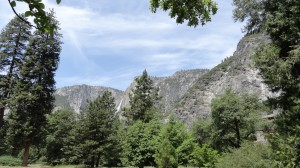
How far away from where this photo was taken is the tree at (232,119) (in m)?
41.9

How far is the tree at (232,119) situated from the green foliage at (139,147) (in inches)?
343

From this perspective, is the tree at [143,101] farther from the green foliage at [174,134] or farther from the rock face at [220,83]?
the rock face at [220,83]

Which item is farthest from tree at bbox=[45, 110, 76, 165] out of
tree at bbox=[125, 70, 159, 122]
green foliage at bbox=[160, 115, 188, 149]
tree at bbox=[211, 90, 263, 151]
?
tree at bbox=[211, 90, 263, 151]

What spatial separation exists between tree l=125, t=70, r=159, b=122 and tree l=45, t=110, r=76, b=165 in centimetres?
1158

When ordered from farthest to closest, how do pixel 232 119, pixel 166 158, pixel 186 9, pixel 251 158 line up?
1. pixel 232 119
2. pixel 166 158
3. pixel 251 158
4. pixel 186 9

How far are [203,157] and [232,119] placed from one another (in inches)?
282

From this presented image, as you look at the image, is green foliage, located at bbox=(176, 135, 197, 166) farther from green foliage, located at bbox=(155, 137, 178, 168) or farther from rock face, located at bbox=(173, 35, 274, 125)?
rock face, located at bbox=(173, 35, 274, 125)

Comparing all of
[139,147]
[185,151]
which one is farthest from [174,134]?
[139,147]

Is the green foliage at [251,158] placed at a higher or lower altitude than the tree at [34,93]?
lower

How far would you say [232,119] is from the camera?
41875 millimetres

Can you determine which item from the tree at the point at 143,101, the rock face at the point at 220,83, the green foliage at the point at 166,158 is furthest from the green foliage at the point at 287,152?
the rock face at the point at 220,83

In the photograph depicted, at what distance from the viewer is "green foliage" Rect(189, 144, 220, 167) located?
1441 inches

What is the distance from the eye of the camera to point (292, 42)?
19156 mm

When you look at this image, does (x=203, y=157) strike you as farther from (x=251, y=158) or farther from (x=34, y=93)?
(x=34, y=93)
